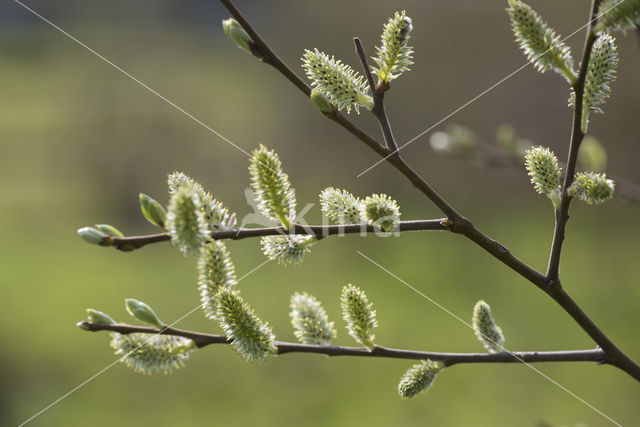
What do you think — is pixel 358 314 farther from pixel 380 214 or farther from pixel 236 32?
pixel 236 32

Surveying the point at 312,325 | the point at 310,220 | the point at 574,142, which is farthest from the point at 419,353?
the point at 310,220

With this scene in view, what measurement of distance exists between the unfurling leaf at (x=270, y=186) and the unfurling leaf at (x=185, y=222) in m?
0.06

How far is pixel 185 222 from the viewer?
431mm

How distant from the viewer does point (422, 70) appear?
3.66 m

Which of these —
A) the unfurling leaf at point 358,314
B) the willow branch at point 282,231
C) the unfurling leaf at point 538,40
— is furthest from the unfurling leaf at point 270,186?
the unfurling leaf at point 538,40

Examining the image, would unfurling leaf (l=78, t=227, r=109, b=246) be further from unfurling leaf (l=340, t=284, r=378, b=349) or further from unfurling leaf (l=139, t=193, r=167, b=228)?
unfurling leaf (l=340, t=284, r=378, b=349)

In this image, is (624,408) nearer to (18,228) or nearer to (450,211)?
(450,211)

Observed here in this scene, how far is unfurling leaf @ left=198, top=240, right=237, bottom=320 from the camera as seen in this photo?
0.54 meters

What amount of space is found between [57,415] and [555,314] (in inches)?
100.0

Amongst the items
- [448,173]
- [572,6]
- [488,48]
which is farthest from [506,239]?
[572,6]

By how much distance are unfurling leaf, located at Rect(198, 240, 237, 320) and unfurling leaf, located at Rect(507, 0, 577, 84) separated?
33 cm

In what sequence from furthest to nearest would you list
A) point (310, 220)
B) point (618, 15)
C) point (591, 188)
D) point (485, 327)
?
point (310, 220) < point (485, 327) < point (591, 188) < point (618, 15)

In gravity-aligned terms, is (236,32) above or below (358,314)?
above

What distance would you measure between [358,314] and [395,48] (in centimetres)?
27
